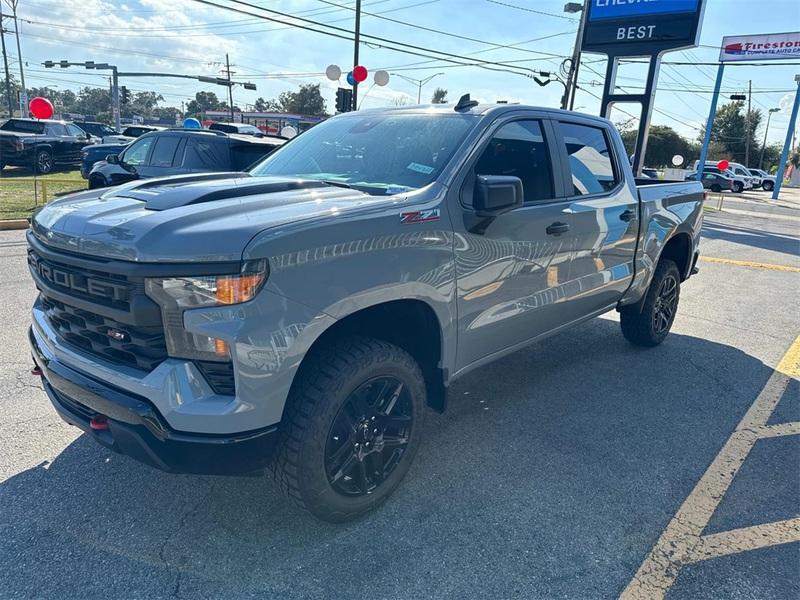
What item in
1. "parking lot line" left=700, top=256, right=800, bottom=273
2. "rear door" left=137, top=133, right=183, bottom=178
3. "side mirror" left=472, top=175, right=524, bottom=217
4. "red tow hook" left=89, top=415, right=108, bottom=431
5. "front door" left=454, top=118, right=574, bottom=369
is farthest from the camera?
"parking lot line" left=700, top=256, right=800, bottom=273

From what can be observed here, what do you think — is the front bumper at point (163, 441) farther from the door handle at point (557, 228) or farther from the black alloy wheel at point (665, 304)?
the black alloy wheel at point (665, 304)

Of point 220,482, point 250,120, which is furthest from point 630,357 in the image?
point 250,120

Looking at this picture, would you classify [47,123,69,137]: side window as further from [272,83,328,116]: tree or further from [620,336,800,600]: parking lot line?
[272,83,328,116]: tree

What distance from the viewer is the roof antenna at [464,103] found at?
344 centimetres

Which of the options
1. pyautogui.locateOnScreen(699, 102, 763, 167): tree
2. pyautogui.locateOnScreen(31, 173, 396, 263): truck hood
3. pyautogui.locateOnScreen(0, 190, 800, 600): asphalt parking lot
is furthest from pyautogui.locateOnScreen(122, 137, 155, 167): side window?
pyautogui.locateOnScreen(699, 102, 763, 167): tree

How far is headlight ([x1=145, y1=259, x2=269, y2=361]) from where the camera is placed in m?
2.08

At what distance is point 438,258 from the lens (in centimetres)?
275

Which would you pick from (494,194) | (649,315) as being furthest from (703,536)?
(649,315)

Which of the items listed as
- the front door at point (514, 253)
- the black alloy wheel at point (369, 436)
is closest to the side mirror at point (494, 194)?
the front door at point (514, 253)

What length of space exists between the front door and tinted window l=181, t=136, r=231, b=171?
6.73m

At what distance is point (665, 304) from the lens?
17.8 ft

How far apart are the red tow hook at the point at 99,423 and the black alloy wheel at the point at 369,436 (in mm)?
898

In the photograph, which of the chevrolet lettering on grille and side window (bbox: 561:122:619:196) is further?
side window (bbox: 561:122:619:196)

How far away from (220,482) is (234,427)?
999 mm
